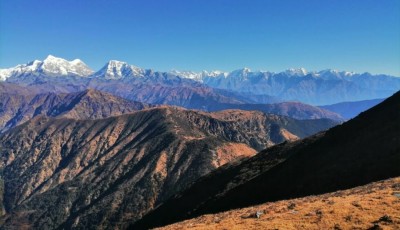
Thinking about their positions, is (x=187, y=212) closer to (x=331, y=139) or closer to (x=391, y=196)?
(x=331, y=139)

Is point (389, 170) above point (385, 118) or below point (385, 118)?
below

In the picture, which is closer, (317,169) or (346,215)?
(346,215)

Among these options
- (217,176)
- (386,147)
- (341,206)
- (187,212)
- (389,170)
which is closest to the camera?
(341,206)

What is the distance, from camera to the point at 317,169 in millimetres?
79500

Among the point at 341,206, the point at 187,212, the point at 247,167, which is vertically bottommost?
the point at 187,212

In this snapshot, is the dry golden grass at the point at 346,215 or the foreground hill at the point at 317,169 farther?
the foreground hill at the point at 317,169

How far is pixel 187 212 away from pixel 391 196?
6928 cm

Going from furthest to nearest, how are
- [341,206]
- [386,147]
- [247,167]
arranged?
[247,167] < [386,147] < [341,206]

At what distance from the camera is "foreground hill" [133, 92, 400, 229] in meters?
65.5

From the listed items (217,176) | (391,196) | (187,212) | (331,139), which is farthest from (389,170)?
(217,176)

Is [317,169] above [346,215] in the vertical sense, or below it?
below

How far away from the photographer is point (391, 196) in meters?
41.4

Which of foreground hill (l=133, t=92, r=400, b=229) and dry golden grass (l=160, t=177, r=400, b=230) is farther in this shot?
foreground hill (l=133, t=92, r=400, b=229)

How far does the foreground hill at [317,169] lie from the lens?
6550 centimetres
